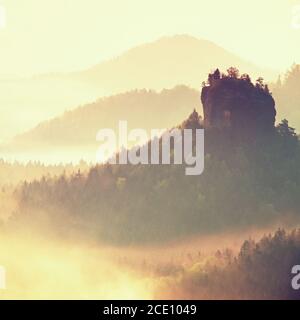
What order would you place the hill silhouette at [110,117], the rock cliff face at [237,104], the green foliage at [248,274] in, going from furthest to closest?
the rock cliff face at [237,104], the hill silhouette at [110,117], the green foliage at [248,274]

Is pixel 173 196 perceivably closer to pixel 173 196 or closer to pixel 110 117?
pixel 173 196

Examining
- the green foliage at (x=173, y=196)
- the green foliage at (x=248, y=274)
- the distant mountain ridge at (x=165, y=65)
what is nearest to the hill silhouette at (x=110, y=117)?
the distant mountain ridge at (x=165, y=65)

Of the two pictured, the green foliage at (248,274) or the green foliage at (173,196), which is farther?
the green foliage at (173,196)

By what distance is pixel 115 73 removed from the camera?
15703 mm

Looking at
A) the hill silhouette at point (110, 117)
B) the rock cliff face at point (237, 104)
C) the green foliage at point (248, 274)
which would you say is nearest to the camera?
the green foliage at point (248, 274)

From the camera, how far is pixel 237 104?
16.9 metres

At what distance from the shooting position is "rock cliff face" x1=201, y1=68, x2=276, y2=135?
1597cm

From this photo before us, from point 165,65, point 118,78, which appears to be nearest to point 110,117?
point 118,78

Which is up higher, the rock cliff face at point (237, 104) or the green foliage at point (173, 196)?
the rock cliff face at point (237, 104)

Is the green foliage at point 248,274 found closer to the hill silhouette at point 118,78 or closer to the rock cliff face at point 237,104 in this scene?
the rock cliff face at point 237,104

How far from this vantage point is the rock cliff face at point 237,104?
15970 millimetres
